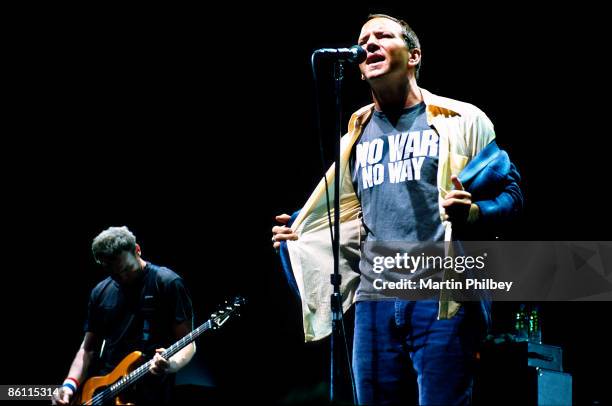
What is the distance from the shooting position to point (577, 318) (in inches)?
208

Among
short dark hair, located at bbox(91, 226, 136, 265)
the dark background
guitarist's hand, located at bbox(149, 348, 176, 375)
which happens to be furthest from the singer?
short dark hair, located at bbox(91, 226, 136, 265)

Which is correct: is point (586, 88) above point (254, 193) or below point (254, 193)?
above

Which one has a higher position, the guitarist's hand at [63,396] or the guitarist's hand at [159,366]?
the guitarist's hand at [159,366]

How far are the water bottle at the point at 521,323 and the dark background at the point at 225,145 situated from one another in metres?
0.17

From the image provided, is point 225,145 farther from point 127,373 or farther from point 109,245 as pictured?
point 127,373

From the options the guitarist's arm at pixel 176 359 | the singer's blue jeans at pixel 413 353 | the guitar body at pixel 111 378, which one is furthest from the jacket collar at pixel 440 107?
the guitar body at pixel 111 378

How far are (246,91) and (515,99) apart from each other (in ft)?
6.58

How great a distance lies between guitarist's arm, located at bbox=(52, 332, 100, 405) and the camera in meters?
4.70

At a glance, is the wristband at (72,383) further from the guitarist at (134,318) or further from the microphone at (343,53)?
the microphone at (343,53)

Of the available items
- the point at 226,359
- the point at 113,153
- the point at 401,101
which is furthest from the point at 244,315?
the point at 401,101

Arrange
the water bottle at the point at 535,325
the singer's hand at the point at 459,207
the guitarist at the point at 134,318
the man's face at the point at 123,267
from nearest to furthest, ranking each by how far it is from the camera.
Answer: the singer's hand at the point at 459,207
the guitarist at the point at 134,318
the man's face at the point at 123,267
the water bottle at the point at 535,325

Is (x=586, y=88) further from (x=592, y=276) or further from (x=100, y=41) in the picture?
(x=100, y=41)

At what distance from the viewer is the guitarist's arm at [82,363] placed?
4.70m

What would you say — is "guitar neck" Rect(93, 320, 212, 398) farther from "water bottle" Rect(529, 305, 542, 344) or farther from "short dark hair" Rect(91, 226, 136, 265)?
"water bottle" Rect(529, 305, 542, 344)
